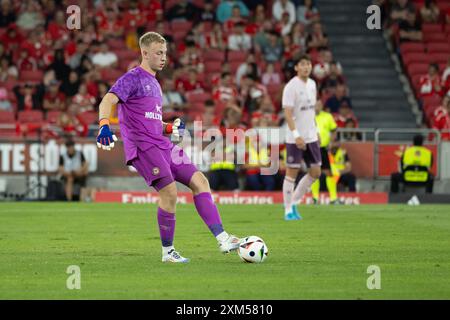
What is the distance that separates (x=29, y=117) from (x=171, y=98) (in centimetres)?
353

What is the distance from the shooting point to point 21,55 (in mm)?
28797

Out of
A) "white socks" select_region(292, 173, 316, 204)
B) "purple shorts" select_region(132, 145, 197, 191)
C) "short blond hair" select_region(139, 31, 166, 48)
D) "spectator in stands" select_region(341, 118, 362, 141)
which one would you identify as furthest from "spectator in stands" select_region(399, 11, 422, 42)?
"short blond hair" select_region(139, 31, 166, 48)

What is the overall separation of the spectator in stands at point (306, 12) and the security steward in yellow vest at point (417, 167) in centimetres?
707

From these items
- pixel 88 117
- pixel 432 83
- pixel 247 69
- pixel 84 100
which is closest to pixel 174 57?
pixel 247 69

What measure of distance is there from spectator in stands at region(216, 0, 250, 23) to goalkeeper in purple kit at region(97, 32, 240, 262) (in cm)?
1895

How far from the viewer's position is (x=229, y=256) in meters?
12.4

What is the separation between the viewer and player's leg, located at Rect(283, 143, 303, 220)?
59.6 feet

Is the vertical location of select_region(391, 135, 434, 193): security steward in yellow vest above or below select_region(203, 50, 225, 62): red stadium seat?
below

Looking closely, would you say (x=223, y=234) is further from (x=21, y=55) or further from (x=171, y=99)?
(x=21, y=55)

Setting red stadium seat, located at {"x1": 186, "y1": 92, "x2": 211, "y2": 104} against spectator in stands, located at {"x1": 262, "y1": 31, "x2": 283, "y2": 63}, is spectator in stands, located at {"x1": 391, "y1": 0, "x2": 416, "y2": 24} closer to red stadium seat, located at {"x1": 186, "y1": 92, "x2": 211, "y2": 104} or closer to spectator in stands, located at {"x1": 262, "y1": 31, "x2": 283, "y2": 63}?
spectator in stands, located at {"x1": 262, "y1": 31, "x2": 283, "y2": 63}

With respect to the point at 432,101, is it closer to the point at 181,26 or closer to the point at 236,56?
the point at 236,56
